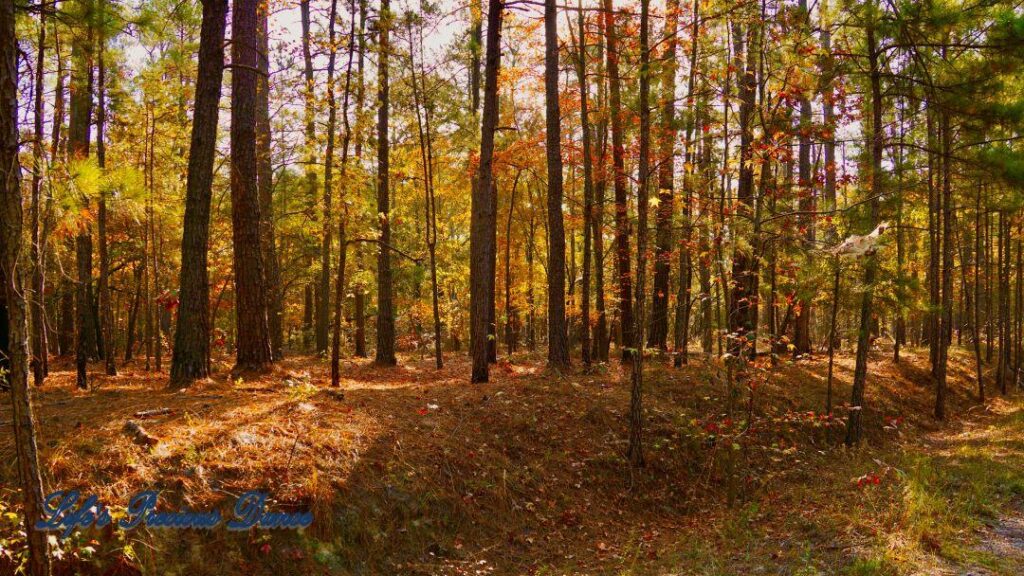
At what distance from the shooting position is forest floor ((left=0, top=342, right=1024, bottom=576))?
14.9 ft

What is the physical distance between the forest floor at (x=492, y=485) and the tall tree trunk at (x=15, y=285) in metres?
0.65

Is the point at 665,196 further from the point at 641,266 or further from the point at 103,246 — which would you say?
the point at 103,246

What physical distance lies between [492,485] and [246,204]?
19.1 ft

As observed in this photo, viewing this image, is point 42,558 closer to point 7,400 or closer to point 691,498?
point 7,400

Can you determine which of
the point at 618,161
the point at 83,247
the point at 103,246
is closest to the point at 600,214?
the point at 618,161

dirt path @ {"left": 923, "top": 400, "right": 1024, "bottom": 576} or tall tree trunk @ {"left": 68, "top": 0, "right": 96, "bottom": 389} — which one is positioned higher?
tall tree trunk @ {"left": 68, "top": 0, "right": 96, "bottom": 389}

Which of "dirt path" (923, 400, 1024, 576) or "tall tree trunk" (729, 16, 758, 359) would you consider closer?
"dirt path" (923, 400, 1024, 576)

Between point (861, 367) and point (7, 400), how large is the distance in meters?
12.9

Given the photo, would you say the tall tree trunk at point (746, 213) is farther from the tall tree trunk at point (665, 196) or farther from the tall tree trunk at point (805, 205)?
the tall tree trunk at point (665, 196)

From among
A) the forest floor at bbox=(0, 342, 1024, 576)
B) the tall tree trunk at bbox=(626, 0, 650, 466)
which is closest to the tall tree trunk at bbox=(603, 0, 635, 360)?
the forest floor at bbox=(0, 342, 1024, 576)

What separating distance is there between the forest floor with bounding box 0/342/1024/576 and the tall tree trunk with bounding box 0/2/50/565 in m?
0.65

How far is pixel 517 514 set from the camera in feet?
21.2

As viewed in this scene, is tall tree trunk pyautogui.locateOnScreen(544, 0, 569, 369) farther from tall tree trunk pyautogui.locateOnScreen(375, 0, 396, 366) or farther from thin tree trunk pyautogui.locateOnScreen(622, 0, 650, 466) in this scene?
tall tree trunk pyautogui.locateOnScreen(375, 0, 396, 366)

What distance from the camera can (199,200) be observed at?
7000mm
